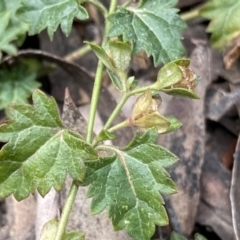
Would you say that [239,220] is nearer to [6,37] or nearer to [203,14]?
[203,14]

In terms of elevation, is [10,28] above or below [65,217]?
above

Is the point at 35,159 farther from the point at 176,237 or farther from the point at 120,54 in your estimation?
the point at 176,237

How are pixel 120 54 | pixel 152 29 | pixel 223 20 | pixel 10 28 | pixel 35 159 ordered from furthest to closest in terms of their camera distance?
1. pixel 10 28
2. pixel 223 20
3. pixel 152 29
4. pixel 120 54
5. pixel 35 159

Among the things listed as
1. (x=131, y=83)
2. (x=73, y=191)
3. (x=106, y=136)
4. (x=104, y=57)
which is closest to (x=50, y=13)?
(x=104, y=57)

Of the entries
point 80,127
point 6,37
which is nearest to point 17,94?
point 6,37

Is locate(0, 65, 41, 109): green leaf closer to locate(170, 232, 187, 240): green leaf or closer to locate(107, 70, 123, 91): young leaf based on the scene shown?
locate(107, 70, 123, 91): young leaf

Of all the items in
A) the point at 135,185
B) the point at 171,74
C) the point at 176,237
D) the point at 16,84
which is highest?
the point at 171,74

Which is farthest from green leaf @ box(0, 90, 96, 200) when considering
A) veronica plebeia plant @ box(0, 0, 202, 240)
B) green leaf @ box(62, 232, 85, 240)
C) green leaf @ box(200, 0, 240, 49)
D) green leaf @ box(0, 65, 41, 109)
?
green leaf @ box(200, 0, 240, 49)
